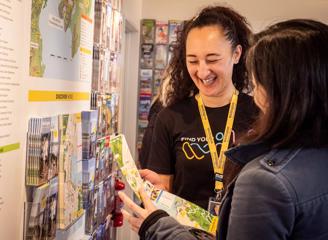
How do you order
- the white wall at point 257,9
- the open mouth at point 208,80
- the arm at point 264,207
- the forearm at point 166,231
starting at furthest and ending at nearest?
the white wall at point 257,9, the open mouth at point 208,80, the forearm at point 166,231, the arm at point 264,207

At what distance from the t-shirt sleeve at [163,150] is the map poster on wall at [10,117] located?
22.5 inches

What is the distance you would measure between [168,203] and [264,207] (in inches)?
24.3

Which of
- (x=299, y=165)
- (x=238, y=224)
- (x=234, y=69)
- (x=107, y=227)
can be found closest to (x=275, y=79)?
(x=299, y=165)

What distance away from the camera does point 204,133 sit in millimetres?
1544

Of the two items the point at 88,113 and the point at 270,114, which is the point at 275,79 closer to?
the point at 270,114

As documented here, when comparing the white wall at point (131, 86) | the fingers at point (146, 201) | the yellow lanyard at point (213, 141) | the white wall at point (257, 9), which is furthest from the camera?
the white wall at point (257, 9)

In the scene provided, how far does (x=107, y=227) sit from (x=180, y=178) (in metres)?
1.10

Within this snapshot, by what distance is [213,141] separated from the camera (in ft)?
5.01

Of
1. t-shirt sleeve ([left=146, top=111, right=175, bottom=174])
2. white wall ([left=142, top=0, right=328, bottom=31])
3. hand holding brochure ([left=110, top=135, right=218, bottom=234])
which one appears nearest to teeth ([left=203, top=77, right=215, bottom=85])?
t-shirt sleeve ([left=146, top=111, right=175, bottom=174])

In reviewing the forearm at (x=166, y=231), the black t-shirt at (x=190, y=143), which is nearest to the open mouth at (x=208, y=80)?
the black t-shirt at (x=190, y=143)

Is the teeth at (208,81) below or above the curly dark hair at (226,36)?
below

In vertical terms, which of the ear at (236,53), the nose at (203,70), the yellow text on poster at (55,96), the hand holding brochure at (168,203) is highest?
the ear at (236,53)

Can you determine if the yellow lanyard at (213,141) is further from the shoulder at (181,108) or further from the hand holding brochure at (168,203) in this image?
the hand holding brochure at (168,203)

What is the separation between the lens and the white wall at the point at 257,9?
13.6 ft
